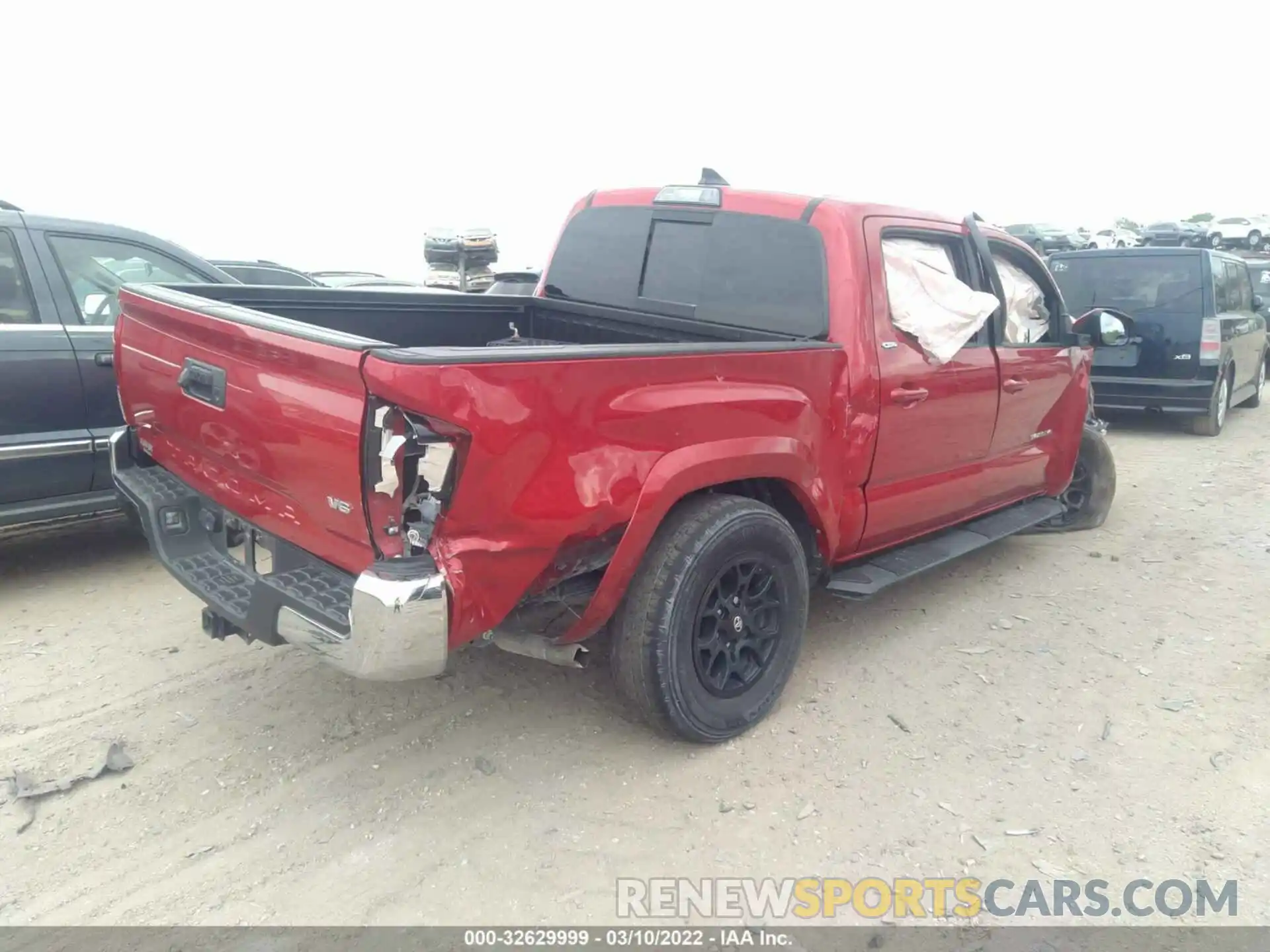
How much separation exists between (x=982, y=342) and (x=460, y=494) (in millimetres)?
3008

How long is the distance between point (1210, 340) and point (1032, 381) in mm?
5104

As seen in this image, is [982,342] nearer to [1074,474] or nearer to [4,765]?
[1074,474]

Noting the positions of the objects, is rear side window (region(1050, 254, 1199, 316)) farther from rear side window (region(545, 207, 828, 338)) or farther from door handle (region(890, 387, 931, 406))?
rear side window (region(545, 207, 828, 338))

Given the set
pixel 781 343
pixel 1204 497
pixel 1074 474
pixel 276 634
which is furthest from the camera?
pixel 1204 497

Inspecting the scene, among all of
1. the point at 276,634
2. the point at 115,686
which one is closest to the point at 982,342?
the point at 276,634

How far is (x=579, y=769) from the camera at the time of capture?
322cm

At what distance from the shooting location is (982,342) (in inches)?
174

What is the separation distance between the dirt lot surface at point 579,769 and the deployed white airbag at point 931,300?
1.44m

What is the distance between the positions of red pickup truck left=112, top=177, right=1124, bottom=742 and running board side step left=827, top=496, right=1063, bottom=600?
0.08 ft

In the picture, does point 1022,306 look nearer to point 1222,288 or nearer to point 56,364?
point 56,364

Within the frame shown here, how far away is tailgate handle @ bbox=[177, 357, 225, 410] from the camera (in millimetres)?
2945

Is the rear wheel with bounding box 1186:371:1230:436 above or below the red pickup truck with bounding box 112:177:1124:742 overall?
below

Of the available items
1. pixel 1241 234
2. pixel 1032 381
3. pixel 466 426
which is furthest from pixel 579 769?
pixel 1241 234

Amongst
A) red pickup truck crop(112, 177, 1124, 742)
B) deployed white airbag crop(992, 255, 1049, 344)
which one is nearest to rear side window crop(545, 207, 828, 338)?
red pickup truck crop(112, 177, 1124, 742)
